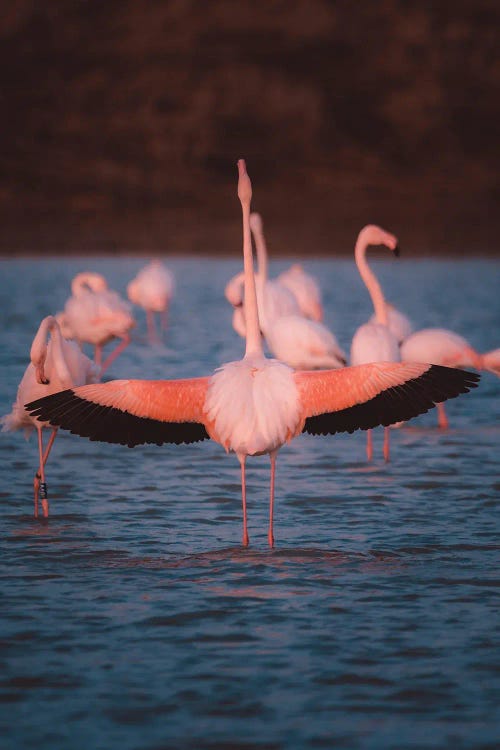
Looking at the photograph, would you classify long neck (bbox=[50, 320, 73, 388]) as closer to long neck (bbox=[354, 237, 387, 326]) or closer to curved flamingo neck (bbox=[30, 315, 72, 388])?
curved flamingo neck (bbox=[30, 315, 72, 388])

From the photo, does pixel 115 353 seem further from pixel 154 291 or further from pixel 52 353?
pixel 52 353

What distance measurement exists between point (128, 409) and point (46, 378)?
1027mm

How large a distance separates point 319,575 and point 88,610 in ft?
3.94

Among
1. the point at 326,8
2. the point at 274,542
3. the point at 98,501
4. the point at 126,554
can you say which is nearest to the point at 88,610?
the point at 126,554

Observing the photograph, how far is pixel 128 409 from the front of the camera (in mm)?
7320

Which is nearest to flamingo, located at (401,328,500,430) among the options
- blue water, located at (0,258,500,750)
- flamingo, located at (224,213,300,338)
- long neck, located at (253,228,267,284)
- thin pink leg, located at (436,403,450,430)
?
thin pink leg, located at (436,403,450,430)

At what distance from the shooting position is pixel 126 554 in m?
7.38

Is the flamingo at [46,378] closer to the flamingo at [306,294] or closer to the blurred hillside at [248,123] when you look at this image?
the flamingo at [306,294]

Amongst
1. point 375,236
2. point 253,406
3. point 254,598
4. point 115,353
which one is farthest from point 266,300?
point 254,598

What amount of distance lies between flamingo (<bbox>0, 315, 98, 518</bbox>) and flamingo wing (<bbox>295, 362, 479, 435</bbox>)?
169cm

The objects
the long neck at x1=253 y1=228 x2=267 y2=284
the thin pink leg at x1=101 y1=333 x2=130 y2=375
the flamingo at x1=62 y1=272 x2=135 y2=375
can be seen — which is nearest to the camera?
the thin pink leg at x1=101 y1=333 x2=130 y2=375

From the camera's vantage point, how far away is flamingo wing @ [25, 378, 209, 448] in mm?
7301

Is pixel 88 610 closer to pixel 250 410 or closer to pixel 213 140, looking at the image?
pixel 250 410

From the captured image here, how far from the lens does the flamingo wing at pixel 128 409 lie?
730 cm
